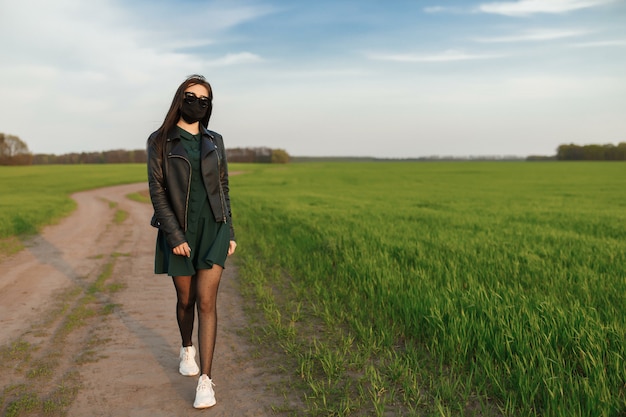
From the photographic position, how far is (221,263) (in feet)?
12.6

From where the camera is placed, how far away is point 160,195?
375cm

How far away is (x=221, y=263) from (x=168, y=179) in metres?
0.80

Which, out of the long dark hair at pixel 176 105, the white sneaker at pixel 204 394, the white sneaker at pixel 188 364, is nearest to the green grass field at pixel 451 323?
the white sneaker at pixel 204 394

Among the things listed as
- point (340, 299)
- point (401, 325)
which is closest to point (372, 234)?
point (340, 299)

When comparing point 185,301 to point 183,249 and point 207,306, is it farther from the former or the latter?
point 183,249

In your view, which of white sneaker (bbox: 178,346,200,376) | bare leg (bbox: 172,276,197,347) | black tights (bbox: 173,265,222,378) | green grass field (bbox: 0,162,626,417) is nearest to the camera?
green grass field (bbox: 0,162,626,417)

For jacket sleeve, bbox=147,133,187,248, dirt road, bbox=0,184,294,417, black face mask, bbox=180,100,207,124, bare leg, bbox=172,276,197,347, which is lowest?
dirt road, bbox=0,184,294,417

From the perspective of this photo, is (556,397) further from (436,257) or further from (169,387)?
(436,257)

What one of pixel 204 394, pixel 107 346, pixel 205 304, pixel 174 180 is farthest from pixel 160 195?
pixel 107 346

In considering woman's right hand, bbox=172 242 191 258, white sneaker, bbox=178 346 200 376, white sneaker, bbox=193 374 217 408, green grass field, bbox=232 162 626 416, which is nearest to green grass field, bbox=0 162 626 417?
green grass field, bbox=232 162 626 416

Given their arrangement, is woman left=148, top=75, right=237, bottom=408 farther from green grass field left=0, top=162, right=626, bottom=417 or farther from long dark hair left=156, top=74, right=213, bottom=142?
green grass field left=0, top=162, right=626, bottom=417

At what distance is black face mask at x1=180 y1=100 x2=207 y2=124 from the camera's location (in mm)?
3752

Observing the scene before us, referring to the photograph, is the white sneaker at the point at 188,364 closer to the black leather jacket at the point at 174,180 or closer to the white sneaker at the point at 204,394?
the white sneaker at the point at 204,394

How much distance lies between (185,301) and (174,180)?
1.10m
